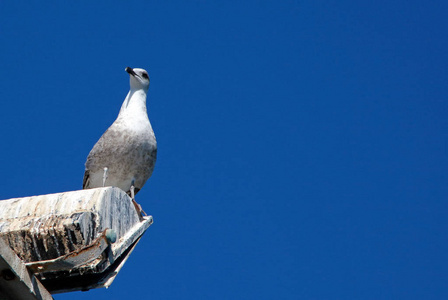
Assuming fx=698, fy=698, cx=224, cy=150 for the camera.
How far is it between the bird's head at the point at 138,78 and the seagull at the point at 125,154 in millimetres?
564

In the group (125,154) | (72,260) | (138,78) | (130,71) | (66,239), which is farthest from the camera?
(130,71)

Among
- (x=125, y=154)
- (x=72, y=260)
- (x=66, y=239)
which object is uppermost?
(x=125, y=154)

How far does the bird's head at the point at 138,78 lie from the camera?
9.81 meters

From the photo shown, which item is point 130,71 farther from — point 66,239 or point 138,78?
point 66,239

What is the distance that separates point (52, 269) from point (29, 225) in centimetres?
39

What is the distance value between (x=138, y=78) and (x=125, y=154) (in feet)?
5.02

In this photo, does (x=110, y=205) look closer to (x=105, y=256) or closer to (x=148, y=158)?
(x=105, y=256)

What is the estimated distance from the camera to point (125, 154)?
880 centimetres

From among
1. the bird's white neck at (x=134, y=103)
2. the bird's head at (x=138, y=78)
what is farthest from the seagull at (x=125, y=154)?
the bird's head at (x=138, y=78)

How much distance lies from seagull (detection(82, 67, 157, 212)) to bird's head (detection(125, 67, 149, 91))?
564 millimetres

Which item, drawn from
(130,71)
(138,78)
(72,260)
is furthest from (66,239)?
(130,71)

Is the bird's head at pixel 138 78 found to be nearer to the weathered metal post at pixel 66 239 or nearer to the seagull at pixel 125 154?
the seagull at pixel 125 154

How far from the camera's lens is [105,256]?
11.9 ft

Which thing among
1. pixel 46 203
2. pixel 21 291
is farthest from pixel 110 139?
pixel 21 291
